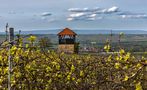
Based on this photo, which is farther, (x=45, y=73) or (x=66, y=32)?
(x=66, y=32)

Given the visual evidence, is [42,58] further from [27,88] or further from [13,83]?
[13,83]

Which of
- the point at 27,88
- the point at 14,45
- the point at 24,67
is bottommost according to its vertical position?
the point at 27,88

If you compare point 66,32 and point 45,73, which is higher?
point 66,32

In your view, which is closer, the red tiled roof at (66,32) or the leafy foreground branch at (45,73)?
the leafy foreground branch at (45,73)

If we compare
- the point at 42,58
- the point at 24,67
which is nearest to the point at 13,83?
the point at 24,67

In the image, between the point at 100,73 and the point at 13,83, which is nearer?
the point at 13,83

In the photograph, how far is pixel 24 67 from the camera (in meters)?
6.89

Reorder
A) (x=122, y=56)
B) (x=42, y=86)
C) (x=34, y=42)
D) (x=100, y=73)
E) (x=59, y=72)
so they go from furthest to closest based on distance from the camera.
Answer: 1. (x=100, y=73)
2. (x=42, y=86)
3. (x=59, y=72)
4. (x=34, y=42)
5. (x=122, y=56)

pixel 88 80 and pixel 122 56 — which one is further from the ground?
pixel 122 56

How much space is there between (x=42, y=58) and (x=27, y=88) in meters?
0.74

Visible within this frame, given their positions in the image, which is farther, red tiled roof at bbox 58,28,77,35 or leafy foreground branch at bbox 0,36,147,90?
red tiled roof at bbox 58,28,77,35

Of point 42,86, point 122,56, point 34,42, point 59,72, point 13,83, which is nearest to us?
point 122,56

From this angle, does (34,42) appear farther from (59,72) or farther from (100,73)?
(100,73)

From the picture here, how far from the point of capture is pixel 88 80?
7.45 metres
